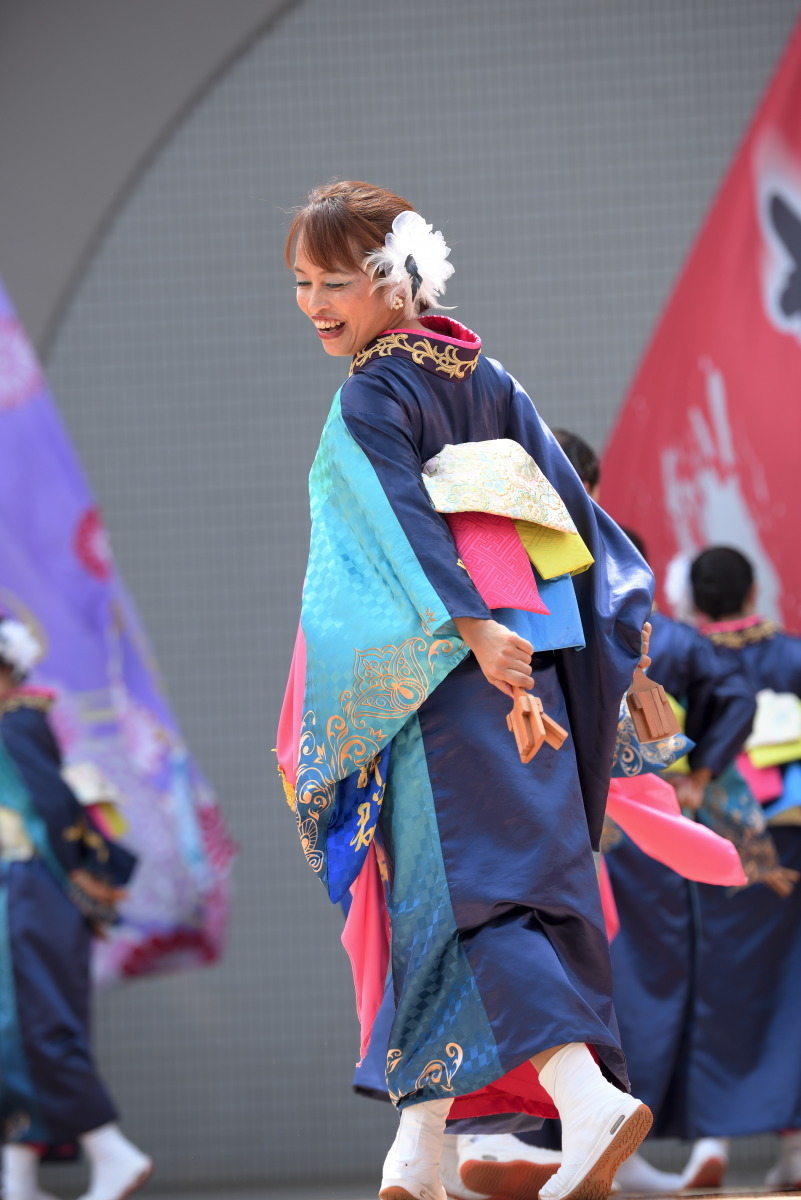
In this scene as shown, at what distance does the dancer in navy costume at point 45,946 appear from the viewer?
4586 mm

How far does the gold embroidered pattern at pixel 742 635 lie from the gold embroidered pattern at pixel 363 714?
2.08m

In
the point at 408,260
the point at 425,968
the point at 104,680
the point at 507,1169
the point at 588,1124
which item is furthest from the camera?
the point at 104,680

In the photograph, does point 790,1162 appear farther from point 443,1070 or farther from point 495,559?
point 495,559

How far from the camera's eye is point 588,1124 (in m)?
2.06

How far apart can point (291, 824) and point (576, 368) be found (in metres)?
1.76

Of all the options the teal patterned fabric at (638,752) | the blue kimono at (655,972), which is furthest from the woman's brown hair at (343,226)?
the blue kimono at (655,972)

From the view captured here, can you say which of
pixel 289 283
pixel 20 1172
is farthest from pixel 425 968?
pixel 289 283

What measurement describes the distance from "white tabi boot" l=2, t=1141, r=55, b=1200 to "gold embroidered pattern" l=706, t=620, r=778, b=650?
2.41 metres

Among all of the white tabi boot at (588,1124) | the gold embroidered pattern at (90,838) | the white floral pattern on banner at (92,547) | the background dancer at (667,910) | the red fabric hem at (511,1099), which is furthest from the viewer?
the white floral pattern on banner at (92,547)

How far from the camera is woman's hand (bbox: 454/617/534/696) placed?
216cm

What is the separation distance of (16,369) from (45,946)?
6.17 feet

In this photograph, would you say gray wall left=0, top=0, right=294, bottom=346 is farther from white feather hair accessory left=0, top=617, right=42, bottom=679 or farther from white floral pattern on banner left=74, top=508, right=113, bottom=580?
white feather hair accessory left=0, top=617, right=42, bottom=679

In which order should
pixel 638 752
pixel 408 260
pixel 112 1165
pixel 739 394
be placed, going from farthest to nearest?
pixel 739 394 < pixel 112 1165 < pixel 638 752 < pixel 408 260

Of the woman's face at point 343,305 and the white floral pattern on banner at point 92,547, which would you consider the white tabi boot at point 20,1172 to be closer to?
the white floral pattern on banner at point 92,547
